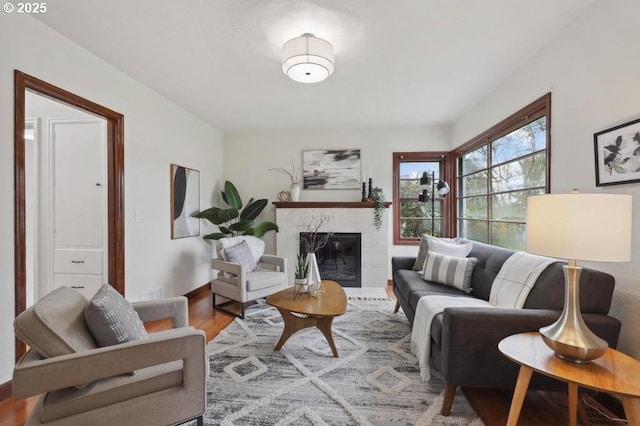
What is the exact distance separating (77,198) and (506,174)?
4498mm

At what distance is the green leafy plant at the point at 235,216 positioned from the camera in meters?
4.05

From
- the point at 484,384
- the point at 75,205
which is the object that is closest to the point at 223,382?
the point at 484,384

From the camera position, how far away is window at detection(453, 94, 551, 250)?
247 cm

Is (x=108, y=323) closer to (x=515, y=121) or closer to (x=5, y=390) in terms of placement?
(x=5, y=390)

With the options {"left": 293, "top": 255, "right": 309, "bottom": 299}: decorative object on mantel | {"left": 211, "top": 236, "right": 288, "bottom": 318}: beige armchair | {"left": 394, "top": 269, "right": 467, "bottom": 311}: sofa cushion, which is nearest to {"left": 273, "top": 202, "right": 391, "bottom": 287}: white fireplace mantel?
{"left": 211, "top": 236, "right": 288, "bottom": 318}: beige armchair

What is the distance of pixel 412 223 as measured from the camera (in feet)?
15.1

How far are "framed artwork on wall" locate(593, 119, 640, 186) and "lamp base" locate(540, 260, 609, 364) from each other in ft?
2.56

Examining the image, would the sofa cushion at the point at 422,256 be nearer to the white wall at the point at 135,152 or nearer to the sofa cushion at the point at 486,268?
the sofa cushion at the point at 486,268

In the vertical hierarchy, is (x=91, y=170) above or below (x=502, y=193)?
above

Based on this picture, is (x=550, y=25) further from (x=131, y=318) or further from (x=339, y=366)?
(x=131, y=318)

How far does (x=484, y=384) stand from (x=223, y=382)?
1.65 meters

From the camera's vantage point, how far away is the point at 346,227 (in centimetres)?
442

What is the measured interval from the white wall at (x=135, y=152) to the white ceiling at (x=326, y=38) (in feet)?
0.51

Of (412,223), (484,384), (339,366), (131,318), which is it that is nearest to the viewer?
(131,318)
